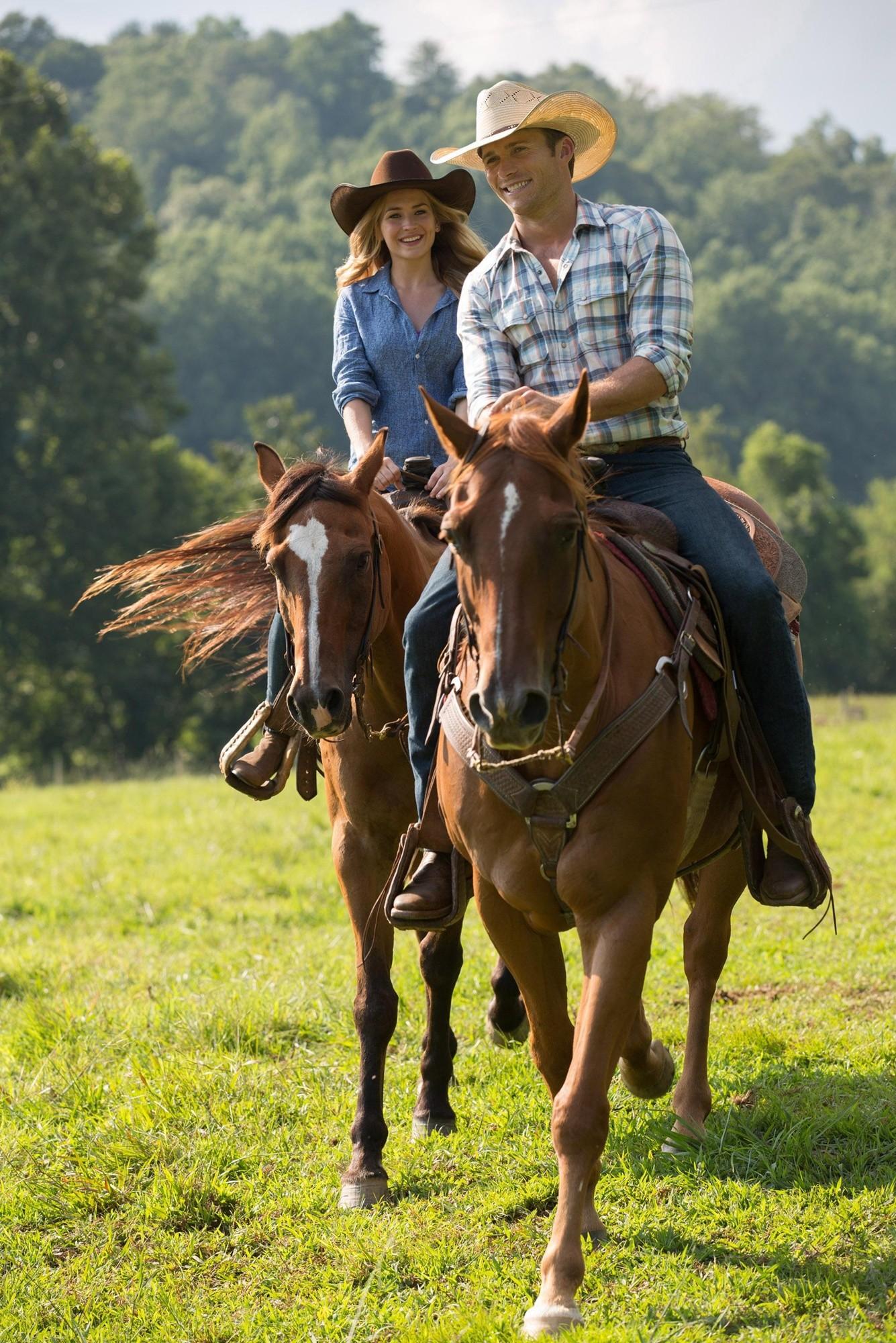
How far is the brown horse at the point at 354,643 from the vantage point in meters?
4.88

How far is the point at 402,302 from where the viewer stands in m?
6.70

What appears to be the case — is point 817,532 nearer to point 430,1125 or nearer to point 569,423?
point 430,1125

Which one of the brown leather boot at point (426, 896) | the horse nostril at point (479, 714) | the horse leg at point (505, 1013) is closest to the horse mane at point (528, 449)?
the horse nostril at point (479, 714)

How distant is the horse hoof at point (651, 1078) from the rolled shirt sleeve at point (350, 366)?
3193mm

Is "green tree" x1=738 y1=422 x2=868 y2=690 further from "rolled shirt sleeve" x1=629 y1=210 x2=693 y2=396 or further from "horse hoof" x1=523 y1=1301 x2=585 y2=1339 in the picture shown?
"horse hoof" x1=523 y1=1301 x2=585 y2=1339

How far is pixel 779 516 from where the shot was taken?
58719 millimetres

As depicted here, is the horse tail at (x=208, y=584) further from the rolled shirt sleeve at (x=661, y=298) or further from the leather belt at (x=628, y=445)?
the rolled shirt sleeve at (x=661, y=298)

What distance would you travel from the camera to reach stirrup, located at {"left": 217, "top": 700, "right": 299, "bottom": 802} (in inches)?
241

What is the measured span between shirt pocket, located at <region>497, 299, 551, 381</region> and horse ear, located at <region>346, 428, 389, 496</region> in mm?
598

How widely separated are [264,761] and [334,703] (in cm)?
154

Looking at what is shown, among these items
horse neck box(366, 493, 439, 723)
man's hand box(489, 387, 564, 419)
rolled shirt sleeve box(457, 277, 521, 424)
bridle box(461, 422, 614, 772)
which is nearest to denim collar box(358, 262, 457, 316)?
rolled shirt sleeve box(457, 277, 521, 424)

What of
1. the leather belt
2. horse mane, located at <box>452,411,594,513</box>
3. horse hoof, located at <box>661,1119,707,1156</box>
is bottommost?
horse hoof, located at <box>661,1119,707,1156</box>

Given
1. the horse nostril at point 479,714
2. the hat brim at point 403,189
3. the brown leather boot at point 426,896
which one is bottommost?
the brown leather boot at point 426,896

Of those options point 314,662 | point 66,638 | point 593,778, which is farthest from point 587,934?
point 66,638
